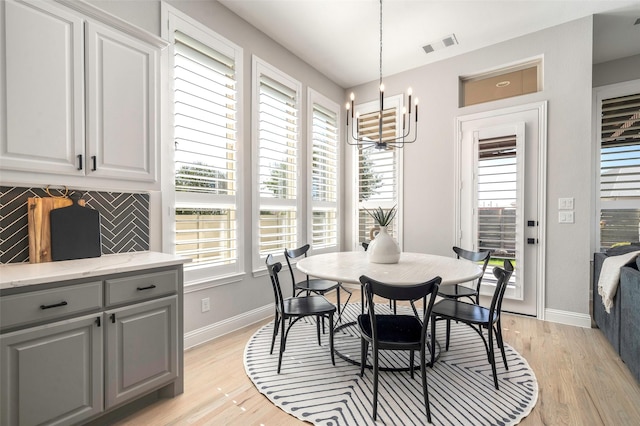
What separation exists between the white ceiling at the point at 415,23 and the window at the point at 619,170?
0.69m

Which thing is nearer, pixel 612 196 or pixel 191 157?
pixel 191 157

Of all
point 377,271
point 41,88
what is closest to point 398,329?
point 377,271

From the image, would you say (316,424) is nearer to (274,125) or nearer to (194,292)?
(194,292)

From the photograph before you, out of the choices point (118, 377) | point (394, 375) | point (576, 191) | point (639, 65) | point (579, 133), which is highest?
point (639, 65)

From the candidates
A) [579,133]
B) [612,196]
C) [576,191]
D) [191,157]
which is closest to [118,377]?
[191,157]

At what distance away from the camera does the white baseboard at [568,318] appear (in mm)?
3161

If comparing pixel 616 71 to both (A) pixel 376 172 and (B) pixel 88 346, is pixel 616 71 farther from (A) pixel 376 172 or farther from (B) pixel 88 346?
(B) pixel 88 346

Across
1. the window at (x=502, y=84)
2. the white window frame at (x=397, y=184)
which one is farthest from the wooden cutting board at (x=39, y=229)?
the window at (x=502, y=84)

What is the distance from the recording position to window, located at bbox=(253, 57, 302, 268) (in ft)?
11.1

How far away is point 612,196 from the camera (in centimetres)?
389

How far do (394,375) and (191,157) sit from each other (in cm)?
246

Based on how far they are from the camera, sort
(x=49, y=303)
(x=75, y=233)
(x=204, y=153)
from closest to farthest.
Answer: (x=49, y=303), (x=75, y=233), (x=204, y=153)

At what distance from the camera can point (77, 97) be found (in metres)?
1.80

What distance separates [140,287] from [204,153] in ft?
4.61
